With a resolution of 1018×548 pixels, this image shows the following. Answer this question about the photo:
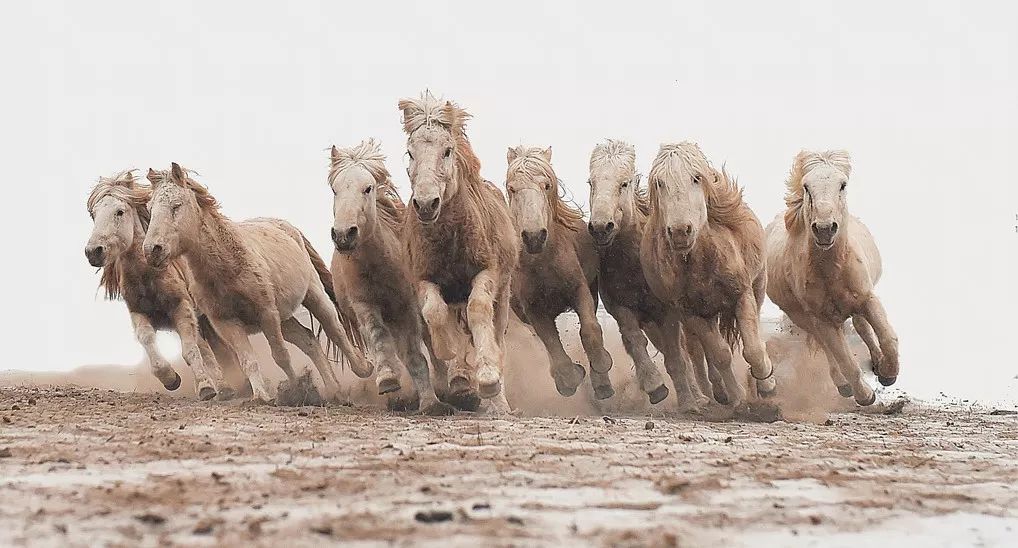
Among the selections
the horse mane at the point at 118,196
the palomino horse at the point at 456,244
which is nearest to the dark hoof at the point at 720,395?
the palomino horse at the point at 456,244

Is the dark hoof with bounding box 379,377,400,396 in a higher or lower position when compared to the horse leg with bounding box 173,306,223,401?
lower

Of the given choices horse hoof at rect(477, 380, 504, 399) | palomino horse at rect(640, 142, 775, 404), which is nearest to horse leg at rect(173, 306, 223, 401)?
horse hoof at rect(477, 380, 504, 399)

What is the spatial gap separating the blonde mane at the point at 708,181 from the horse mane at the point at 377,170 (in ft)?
6.51

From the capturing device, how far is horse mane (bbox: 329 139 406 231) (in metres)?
8.09

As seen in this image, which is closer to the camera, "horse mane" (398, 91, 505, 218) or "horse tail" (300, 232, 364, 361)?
"horse mane" (398, 91, 505, 218)

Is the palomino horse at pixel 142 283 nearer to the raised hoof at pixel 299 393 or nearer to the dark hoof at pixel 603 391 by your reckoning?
the raised hoof at pixel 299 393

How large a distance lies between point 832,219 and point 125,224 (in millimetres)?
5881

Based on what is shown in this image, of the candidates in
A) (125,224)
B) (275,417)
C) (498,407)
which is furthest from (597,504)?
(125,224)

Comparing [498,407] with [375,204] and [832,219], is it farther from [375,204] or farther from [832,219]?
[832,219]

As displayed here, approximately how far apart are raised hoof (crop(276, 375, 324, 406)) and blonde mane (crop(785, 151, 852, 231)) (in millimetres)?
4042

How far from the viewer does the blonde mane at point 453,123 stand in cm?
754


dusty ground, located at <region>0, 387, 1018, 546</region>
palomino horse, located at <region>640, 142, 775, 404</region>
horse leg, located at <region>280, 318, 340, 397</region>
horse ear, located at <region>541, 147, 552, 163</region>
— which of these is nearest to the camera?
dusty ground, located at <region>0, 387, 1018, 546</region>

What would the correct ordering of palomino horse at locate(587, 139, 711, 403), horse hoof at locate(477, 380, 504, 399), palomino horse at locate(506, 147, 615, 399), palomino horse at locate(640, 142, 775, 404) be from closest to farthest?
1. horse hoof at locate(477, 380, 504, 399)
2. palomino horse at locate(640, 142, 775, 404)
3. palomino horse at locate(506, 147, 615, 399)
4. palomino horse at locate(587, 139, 711, 403)

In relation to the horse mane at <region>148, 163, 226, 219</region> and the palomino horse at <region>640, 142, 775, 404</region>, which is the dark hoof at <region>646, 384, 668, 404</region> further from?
the horse mane at <region>148, 163, 226, 219</region>
